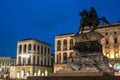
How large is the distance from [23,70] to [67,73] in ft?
215

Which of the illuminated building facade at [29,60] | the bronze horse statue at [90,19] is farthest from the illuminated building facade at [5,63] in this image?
the bronze horse statue at [90,19]

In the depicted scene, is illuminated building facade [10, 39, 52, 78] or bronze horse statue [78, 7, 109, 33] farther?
illuminated building facade [10, 39, 52, 78]

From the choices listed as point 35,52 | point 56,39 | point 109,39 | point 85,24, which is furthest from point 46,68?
point 85,24

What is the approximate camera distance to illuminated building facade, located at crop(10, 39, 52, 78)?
271ft

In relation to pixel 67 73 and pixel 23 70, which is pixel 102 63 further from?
pixel 23 70

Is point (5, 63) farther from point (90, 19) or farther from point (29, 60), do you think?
point (90, 19)

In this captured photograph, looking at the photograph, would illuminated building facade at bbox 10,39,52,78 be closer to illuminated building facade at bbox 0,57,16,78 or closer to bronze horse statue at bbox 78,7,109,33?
illuminated building facade at bbox 0,57,16,78

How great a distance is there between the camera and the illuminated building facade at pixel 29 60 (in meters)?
82.8

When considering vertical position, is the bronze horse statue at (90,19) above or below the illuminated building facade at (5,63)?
above

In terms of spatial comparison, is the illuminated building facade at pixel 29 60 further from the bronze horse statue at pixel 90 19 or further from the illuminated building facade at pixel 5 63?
the bronze horse statue at pixel 90 19

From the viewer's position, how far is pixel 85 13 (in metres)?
22.7

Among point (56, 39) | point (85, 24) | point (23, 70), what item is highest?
point (56, 39)

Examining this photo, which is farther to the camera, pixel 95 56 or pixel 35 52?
pixel 35 52

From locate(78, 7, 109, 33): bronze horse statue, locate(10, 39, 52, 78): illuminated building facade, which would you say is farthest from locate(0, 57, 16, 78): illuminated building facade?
Answer: locate(78, 7, 109, 33): bronze horse statue
